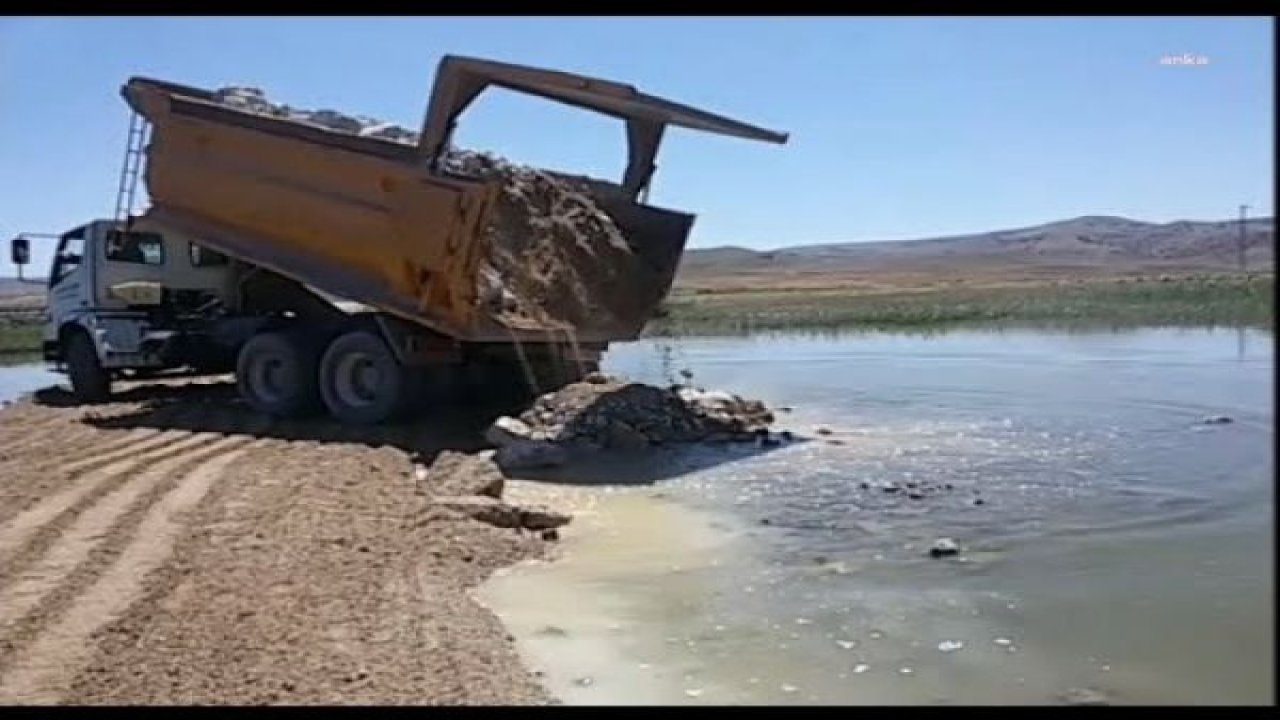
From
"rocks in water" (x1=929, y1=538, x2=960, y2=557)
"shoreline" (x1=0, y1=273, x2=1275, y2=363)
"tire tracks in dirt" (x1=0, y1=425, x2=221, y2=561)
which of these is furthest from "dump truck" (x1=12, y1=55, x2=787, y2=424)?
"shoreline" (x1=0, y1=273, x2=1275, y2=363)

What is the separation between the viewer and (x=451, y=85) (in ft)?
41.3

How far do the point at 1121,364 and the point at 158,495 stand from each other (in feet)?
55.2

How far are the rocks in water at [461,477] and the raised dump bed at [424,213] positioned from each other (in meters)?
1.72

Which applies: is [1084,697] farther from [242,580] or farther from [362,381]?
[362,381]

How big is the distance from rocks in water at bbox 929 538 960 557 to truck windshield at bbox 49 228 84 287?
1325 centimetres

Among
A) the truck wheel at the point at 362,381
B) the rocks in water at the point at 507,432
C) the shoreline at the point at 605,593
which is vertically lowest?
the shoreline at the point at 605,593

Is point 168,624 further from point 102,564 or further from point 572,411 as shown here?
point 572,411

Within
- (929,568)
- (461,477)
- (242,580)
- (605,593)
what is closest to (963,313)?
(461,477)

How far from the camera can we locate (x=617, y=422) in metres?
14.0

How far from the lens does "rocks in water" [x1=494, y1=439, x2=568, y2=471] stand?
12.7 meters

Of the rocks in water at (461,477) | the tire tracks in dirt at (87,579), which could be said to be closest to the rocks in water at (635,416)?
the rocks in water at (461,477)

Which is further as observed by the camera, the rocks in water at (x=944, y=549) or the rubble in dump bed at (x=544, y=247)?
the rubble in dump bed at (x=544, y=247)

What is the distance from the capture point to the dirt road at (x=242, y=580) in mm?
5777

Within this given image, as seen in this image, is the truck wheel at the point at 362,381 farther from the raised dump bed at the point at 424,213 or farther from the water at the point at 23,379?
the water at the point at 23,379
